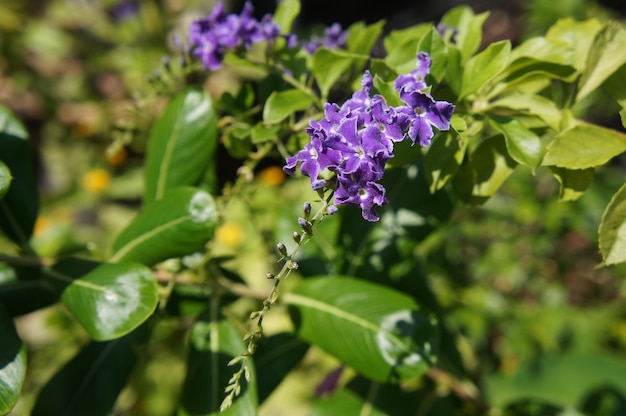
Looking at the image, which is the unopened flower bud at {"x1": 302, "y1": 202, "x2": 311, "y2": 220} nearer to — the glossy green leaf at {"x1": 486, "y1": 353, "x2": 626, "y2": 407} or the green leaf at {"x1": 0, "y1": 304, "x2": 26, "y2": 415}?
the green leaf at {"x1": 0, "y1": 304, "x2": 26, "y2": 415}

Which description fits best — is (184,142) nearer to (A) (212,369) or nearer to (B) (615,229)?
(A) (212,369)

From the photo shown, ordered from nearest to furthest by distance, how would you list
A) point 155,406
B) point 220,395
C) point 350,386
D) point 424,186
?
1. point 220,395
2. point 424,186
3. point 350,386
4. point 155,406

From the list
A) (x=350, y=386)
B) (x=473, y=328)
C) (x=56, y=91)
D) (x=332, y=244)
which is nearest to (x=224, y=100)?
(x=332, y=244)

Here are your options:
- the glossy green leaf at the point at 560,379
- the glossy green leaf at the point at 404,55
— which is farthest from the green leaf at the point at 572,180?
the glossy green leaf at the point at 560,379

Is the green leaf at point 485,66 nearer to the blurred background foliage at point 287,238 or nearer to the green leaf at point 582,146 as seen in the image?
the green leaf at point 582,146

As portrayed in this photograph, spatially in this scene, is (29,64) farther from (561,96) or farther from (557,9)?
(561,96)

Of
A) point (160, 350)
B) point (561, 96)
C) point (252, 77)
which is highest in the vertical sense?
point (561, 96)
